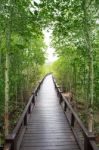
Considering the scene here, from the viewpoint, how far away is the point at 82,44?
38.7 ft

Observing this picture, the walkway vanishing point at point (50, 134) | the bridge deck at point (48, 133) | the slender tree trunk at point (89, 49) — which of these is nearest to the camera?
the walkway vanishing point at point (50, 134)

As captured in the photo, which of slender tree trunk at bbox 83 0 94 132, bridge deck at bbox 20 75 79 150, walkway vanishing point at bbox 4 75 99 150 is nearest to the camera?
walkway vanishing point at bbox 4 75 99 150

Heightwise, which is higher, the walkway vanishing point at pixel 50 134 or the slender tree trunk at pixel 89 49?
the slender tree trunk at pixel 89 49

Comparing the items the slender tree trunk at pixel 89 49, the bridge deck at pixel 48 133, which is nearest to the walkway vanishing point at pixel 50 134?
the bridge deck at pixel 48 133

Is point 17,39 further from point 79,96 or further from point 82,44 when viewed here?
point 79,96

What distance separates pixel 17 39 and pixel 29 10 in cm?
552

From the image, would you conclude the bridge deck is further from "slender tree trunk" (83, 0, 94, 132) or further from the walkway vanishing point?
"slender tree trunk" (83, 0, 94, 132)

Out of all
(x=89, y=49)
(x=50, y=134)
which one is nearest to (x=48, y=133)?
(x=50, y=134)

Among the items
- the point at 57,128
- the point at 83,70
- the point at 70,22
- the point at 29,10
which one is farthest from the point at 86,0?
the point at 83,70

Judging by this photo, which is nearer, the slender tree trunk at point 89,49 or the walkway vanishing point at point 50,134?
the walkway vanishing point at point 50,134

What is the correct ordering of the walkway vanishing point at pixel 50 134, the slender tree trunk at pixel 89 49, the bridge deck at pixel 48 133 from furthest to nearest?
the slender tree trunk at pixel 89 49, the bridge deck at pixel 48 133, the walkway vanishing point at pixel 50 134

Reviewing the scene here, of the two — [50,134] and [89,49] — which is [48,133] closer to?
[50,134]

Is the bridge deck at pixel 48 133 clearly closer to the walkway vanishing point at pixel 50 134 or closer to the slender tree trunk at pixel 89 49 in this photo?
the walkway vanishing point at pixel 50 134

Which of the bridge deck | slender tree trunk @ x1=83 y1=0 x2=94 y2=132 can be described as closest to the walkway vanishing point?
the bridge deck
